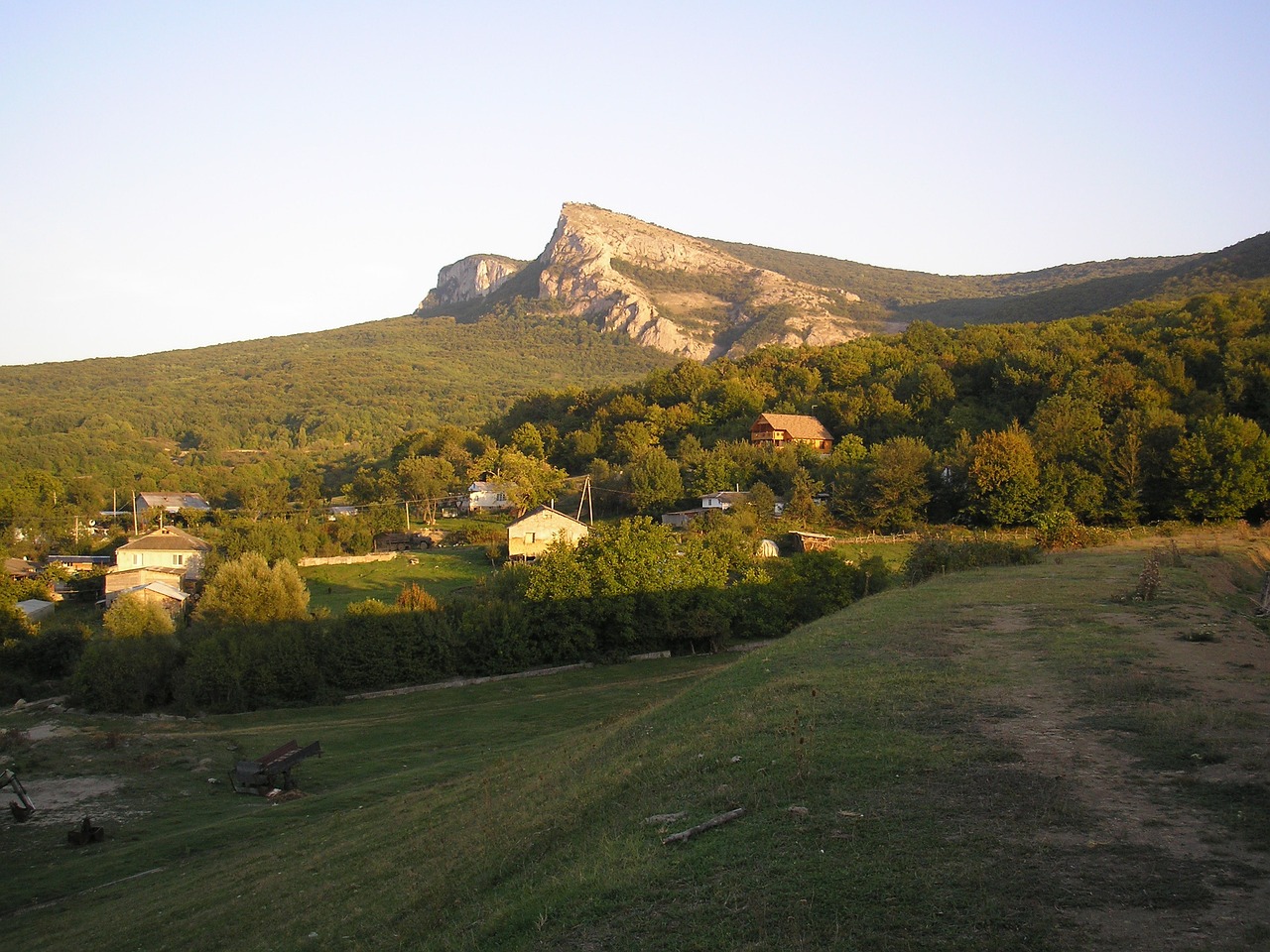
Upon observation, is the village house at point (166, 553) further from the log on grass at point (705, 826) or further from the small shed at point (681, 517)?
→ the log on grass at point (705, 826)

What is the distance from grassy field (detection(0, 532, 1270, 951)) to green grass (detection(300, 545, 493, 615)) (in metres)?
28.8

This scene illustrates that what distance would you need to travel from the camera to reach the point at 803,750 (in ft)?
A: 35.3

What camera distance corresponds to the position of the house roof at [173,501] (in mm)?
96438

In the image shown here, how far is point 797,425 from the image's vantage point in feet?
290

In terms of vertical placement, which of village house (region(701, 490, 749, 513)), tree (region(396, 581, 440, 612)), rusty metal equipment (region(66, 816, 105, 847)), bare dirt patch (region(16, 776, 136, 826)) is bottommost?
bare dirt patch (region(16, 776, 136, 826))

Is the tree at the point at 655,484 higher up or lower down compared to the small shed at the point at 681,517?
higher up

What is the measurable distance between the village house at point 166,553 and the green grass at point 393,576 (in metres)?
9.95

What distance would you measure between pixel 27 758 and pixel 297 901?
20.2 m

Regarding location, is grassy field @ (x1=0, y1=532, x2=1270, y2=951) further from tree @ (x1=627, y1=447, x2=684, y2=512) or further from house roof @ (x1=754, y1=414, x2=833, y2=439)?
house roof @ (x1=754, y1=414, x2=833, y2=439)

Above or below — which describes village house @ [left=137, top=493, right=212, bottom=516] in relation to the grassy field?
below

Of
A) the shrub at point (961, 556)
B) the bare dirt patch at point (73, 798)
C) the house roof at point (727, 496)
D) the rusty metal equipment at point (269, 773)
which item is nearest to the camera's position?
the bare dirt patch at point (73, 798)

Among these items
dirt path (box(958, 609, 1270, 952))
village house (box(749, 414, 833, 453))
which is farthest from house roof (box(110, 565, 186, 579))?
dirt path (box(958, 609, 1270, 952))

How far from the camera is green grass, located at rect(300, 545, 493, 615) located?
53.8 m

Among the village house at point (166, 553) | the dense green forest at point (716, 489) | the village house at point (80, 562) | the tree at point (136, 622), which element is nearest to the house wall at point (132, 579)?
the village house at point (166, 553)
